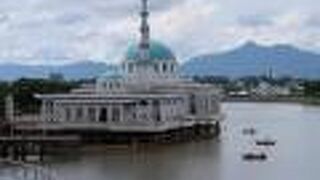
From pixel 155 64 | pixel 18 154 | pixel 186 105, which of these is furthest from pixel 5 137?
pixel 155 64

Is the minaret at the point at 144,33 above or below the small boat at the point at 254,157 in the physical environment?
above

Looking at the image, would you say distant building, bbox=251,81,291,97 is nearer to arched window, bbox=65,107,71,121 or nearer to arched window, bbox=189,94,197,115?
arched window, bbox=189,94,197,115

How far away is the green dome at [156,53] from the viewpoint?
83.5m

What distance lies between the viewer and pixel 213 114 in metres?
79.5

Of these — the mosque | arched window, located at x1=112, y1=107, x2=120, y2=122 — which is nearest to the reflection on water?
the mosque

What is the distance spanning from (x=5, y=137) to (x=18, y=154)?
300 centimetres

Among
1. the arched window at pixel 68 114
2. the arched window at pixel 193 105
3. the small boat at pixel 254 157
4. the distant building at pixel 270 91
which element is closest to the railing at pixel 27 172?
the small boat at pixel 254 157

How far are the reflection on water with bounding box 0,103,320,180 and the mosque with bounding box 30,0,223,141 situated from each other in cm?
243

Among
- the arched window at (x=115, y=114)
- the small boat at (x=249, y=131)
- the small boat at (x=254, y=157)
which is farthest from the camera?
the small boat at (x=249, y=131)

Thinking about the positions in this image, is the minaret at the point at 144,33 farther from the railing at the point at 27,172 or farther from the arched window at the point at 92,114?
the railing at the point at 27,172

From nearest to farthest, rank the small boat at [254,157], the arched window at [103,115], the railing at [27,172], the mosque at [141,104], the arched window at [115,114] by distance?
1. the railing at [27,172]
2. the small boat at [254,157]
3. the mosque at [141,104]
4. the arched window at [115,114]
5. the arched window at [103,115]

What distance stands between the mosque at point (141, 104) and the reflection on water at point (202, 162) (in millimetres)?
2426

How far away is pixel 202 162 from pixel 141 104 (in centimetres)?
1441

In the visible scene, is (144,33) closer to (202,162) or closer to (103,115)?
(103,115)
